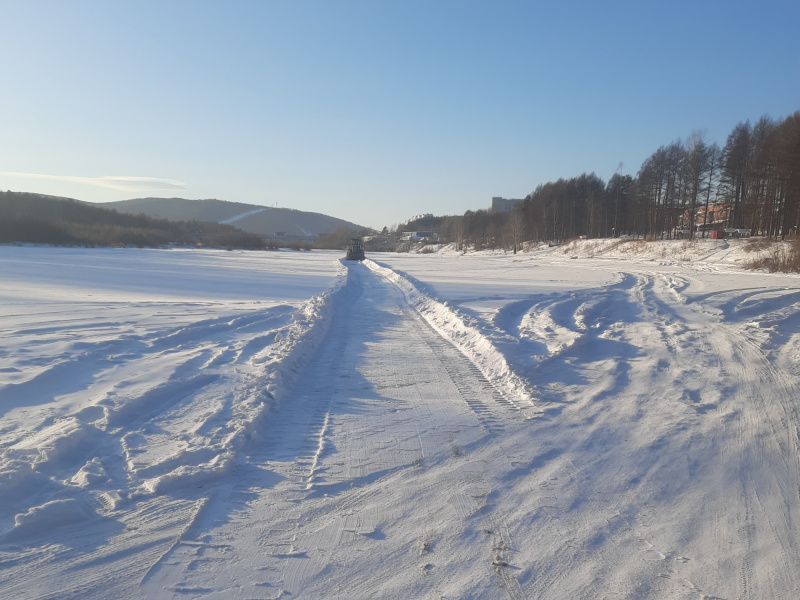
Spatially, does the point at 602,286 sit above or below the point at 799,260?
below

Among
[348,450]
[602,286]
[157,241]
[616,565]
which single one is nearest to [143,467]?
[348,450]

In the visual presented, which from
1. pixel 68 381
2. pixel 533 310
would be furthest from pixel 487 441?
pixel 533 310

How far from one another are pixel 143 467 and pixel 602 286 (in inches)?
825

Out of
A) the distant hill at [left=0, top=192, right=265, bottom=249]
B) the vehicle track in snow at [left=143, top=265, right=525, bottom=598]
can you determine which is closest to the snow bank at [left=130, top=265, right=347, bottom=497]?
the vehicle track in snow at [left=143, top=265, right=525, bottom=598]

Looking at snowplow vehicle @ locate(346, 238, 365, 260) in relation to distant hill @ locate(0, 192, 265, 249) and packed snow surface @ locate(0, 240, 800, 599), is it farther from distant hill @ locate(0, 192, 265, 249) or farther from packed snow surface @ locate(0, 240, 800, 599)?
packed snow surface @ locate(0, 240, 800, 599)

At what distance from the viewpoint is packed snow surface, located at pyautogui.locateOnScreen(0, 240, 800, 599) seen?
3123 millimetres

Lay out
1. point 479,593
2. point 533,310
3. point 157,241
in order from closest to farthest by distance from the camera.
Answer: point 479,593 < point 533,310 < point 157,241

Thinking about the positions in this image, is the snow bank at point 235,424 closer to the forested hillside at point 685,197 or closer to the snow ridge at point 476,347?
the snow ridge at point 476,347

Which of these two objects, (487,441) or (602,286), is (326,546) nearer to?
(487,441)

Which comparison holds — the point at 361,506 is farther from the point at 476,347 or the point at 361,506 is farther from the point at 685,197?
the point at 685,197

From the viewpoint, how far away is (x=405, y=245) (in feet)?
471

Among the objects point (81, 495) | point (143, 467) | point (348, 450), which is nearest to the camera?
point (81, 495)

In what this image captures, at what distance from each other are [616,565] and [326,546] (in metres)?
1.86

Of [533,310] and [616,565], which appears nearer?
[616,565]
